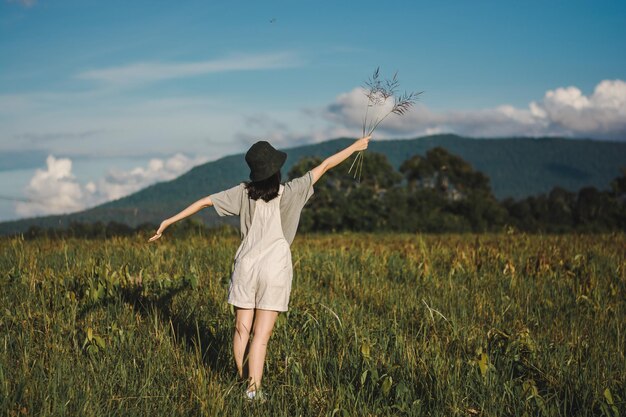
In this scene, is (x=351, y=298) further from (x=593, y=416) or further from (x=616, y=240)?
(x=616, y=240)

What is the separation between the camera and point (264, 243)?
14.8 ft

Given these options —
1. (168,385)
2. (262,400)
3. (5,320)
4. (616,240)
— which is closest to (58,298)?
(5,320)

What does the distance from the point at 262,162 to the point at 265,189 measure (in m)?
0.21

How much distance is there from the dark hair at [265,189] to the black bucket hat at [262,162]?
0.09 m

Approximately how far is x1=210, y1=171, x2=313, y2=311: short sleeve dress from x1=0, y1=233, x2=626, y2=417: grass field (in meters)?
0.64

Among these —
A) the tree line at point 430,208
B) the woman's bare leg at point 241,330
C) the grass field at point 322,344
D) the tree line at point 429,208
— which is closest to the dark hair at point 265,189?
the woman's bare leg at point 241,330

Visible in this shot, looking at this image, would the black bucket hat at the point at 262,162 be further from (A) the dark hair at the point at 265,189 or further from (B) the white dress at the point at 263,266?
(B) the white dress at the point at 263,266

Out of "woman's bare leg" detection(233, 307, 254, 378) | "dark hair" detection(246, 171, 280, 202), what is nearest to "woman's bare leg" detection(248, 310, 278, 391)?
"woman's bare leg" detection(233, 307, 254, 378)

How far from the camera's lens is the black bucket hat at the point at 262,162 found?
4.43 metres

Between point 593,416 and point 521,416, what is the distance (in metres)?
0.47

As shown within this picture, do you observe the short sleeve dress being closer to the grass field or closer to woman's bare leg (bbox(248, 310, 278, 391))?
woman's bare leg (bbox(248, 310, 278, 391))

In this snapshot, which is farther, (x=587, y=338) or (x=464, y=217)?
(x=464, y=217)

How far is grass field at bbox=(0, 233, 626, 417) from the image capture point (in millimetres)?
4262

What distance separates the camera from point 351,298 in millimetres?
7539
